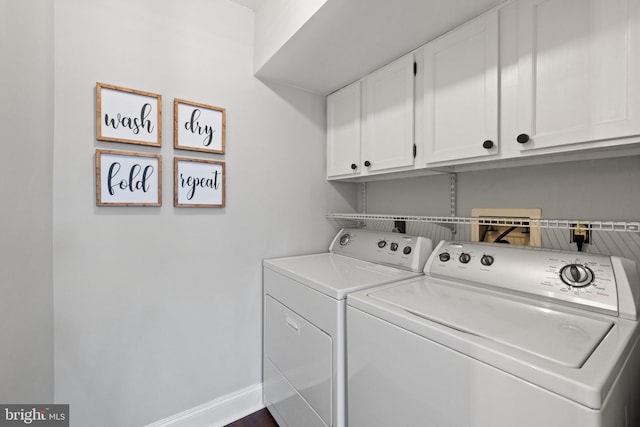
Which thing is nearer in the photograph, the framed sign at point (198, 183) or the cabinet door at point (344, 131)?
the framed sign at point (198, 183)

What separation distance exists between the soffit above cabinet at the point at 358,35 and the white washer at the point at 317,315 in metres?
1.07

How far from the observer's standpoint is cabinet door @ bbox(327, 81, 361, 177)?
6.23 feet

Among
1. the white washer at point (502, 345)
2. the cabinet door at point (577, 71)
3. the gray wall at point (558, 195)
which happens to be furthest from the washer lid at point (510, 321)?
the cabinet door at point (577, 71)

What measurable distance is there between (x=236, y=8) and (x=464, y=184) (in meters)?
1.78

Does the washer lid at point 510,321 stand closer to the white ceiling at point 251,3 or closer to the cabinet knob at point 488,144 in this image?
the cabinet knob at point 488,144

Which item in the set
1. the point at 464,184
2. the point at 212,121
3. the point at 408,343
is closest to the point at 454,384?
the point at 408,343

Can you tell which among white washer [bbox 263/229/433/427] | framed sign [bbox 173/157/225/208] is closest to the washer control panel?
white washer [bbox 263/229/433/427]

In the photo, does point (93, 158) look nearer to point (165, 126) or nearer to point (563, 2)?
point (165, 126)

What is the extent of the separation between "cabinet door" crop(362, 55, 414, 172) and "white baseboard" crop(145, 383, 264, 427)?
1.66m

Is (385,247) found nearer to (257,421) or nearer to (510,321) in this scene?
(510,321)

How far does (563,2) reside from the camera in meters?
1.01

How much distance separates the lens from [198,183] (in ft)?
5.35

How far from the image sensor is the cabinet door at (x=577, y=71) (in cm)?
89

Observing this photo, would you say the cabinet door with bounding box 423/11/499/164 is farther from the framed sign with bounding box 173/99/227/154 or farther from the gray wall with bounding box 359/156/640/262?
the framed sign with bounding box 173/99/227/154
